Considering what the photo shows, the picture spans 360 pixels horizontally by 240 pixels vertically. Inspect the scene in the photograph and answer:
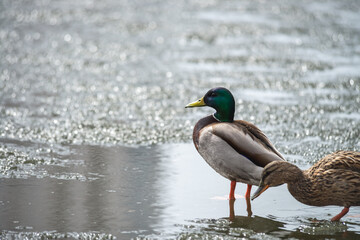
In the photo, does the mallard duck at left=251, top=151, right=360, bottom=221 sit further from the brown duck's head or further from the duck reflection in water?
the duck reflection in water

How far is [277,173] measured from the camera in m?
4.56

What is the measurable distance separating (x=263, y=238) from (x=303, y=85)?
15.9ft

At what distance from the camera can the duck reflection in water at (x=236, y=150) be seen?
4859 millimetres

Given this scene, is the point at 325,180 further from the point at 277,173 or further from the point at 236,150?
the point at 236,150

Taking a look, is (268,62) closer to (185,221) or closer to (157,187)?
(157,187)

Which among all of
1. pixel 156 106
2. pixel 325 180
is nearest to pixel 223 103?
pixel 325 180

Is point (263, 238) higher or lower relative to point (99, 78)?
lower

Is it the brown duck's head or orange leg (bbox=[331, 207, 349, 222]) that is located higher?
the brown duck's head

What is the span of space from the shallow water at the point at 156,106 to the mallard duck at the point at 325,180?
5.9 inches

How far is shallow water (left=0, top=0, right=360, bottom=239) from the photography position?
4598 mm

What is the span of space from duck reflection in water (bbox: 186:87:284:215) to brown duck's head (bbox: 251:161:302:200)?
212 mm

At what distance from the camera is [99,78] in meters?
9.04

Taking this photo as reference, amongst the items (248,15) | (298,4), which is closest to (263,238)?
(248,15)

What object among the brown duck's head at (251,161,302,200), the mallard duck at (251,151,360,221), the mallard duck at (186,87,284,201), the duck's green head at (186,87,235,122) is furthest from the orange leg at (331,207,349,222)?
the duck's green head at (186,87,235,122)
